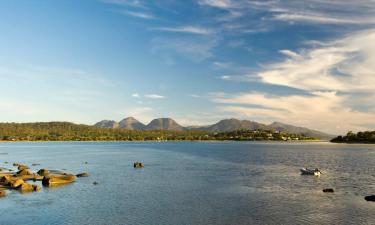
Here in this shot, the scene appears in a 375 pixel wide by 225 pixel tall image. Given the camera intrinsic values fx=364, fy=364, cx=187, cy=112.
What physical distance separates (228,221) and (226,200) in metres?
15.6

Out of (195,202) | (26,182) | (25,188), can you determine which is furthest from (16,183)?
(195,202)

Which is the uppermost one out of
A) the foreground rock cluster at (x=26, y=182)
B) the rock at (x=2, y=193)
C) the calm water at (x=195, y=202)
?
the foreground rock cluster at (x=26, y=182)

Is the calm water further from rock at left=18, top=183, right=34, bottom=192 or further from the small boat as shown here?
the small boat

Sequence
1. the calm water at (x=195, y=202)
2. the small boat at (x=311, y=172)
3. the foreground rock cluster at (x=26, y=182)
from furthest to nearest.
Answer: the small boat at (x=311, y=172) < the foreground rock cluster at (x=26, y=182) < the calm water at (x=195, y=202)

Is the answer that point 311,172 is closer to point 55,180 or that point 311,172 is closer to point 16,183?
point 55,180

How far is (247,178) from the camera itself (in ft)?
331

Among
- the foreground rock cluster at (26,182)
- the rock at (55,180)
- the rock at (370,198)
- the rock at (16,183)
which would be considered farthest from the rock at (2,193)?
the rock at (370,198)

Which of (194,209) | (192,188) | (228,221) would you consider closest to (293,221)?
(228,221)

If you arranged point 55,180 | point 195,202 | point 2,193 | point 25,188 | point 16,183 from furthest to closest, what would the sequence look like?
point 55,180
point 16,183
point 25,188
point 2,193
point 195,202

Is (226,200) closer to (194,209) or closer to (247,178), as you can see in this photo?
(194,209)

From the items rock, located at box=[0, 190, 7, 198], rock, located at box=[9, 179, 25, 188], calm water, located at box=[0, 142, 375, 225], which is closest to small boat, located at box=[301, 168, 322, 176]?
calm water, located at box=[0, 142, 375, 225]

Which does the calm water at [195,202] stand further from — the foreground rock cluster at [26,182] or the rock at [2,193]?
the foreground rock cluster at [26,182]

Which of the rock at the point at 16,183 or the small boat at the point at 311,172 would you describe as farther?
the small boat at the point at 311,172

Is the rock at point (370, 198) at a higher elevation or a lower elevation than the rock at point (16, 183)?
lower
